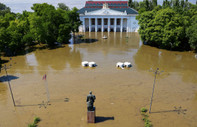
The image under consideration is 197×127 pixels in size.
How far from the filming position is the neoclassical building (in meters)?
67.8

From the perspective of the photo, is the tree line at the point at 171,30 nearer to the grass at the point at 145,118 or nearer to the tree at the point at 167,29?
the tree at the point at 167,29

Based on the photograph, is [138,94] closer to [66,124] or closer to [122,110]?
[122,110]

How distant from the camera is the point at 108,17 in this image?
68375mm

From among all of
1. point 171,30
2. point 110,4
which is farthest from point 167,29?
point 110,4

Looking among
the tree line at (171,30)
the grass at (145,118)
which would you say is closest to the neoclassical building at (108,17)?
the tree line at (171,30)

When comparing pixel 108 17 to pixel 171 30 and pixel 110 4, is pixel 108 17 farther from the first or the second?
pixel 171 30

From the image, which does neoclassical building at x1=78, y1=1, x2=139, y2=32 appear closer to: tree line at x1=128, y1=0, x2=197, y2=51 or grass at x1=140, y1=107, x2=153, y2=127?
tree line at x1=128, y1=0, x2=197, y2=51

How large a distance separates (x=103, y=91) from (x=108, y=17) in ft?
177

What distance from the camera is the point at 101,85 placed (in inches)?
869

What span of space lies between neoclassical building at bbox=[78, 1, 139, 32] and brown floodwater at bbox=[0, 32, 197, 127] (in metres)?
38.4

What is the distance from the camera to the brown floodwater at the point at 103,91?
50.6ft

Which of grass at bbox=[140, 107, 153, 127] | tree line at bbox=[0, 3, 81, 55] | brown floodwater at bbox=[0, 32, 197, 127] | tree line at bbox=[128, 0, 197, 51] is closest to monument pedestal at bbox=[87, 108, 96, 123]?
brown floodwater at bbox=[0, 32, 197, 127]

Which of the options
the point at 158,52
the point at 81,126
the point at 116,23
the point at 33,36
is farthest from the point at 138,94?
the point at 116,23

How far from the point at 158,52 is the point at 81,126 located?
99.6 ft
